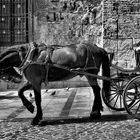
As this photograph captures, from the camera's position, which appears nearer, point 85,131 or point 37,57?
point 85,131

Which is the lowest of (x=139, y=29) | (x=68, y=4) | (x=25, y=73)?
(x=25, y=73)

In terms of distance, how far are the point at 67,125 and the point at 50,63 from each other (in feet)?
3.72

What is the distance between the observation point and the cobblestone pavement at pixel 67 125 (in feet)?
15.5

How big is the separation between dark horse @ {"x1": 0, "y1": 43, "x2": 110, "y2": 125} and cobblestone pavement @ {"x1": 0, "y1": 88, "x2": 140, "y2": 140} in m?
0.30

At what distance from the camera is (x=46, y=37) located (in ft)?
42.3

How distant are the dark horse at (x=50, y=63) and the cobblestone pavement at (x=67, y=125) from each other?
295 millimetres

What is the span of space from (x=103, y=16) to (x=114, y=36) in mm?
851

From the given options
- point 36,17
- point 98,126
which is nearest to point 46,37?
point 36,17

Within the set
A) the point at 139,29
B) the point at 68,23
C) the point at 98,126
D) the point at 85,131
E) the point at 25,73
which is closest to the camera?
the point at 85,131

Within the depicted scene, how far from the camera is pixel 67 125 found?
551 cm

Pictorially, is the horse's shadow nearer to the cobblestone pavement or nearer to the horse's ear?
the cobblestone pavement

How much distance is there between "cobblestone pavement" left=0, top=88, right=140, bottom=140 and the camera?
472cm

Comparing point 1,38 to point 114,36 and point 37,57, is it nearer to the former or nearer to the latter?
point 114,36

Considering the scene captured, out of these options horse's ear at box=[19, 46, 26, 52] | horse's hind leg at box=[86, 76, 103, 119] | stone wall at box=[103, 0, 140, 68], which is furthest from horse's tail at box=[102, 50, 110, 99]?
stone wall at box=[103, 0, 140, 68]
